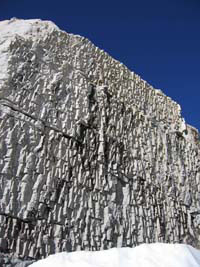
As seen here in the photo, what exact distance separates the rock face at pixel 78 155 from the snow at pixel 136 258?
2199 mm

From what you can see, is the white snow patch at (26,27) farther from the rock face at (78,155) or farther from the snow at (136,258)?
the snow at (136,258)

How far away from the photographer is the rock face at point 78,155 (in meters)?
4.80

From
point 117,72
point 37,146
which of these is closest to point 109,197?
point 37,146

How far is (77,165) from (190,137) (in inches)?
192

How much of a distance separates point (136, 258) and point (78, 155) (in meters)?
3.60

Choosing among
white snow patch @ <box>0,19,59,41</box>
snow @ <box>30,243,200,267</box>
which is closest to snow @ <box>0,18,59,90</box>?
white snow patch @ <box>0,19,59,41</box>

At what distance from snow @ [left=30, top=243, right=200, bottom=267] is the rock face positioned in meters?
2.20

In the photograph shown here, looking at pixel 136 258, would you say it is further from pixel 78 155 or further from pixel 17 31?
pixel 17 31

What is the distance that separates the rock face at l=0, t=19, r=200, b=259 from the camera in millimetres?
4801

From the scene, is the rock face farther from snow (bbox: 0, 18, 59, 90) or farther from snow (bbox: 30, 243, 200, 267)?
snow (bbox: 30, 243, 200, 267)

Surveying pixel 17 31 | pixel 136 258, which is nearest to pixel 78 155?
pixel 17 31

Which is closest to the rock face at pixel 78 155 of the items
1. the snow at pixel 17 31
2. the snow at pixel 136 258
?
the snow at pixel 17 31

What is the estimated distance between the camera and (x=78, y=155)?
18.9 ft

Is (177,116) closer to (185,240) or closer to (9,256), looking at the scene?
(185,240)
